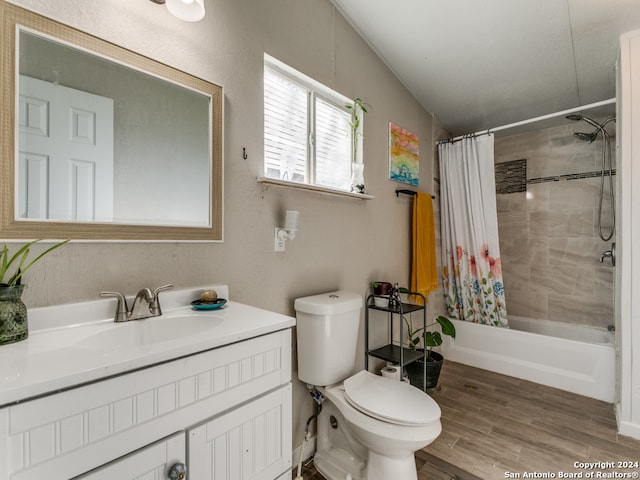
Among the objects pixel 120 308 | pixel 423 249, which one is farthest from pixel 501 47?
pixel 120 308

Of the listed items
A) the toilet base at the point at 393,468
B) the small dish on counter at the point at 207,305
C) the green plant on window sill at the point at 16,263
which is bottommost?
the toilet base at the point at 393,468

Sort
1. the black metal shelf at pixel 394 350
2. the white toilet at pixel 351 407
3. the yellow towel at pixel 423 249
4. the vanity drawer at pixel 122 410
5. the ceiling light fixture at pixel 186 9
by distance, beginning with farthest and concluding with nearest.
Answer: the yellow towel at pixel 423 249 < the black metal shelf at pixel 394 350 < the white toilet at pixel 351 407 < the ceiling light fixture at pixel 186 9 < the vanity drawer at pixel 122 410

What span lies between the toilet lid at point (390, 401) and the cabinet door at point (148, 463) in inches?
32.3

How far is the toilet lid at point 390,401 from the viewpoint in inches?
52.0

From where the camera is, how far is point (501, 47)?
2080 mm

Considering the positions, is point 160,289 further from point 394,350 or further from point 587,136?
point 587,136

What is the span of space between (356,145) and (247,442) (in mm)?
1814

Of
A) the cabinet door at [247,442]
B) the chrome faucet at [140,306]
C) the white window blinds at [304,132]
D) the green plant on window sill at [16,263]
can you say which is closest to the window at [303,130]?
the white window blinds at [304,132]

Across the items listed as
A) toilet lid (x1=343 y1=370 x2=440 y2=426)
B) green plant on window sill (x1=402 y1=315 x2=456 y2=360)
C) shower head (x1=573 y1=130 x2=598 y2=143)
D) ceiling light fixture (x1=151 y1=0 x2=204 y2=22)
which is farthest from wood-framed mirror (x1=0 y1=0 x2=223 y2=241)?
shower head (x1=573 y1=130 x2=598 y2=143)

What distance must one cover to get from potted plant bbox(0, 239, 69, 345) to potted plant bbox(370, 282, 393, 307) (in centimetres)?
174

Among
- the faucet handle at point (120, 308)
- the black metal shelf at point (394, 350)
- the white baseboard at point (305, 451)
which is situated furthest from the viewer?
the black metal shelf at point (394, 350)

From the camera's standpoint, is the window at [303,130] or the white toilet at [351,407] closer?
the white toilet at [351,407]

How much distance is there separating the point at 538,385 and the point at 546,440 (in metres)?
0.79

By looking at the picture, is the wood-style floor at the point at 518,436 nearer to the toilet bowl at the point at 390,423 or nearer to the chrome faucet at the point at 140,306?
the toilet bowl at the point at 390,423
